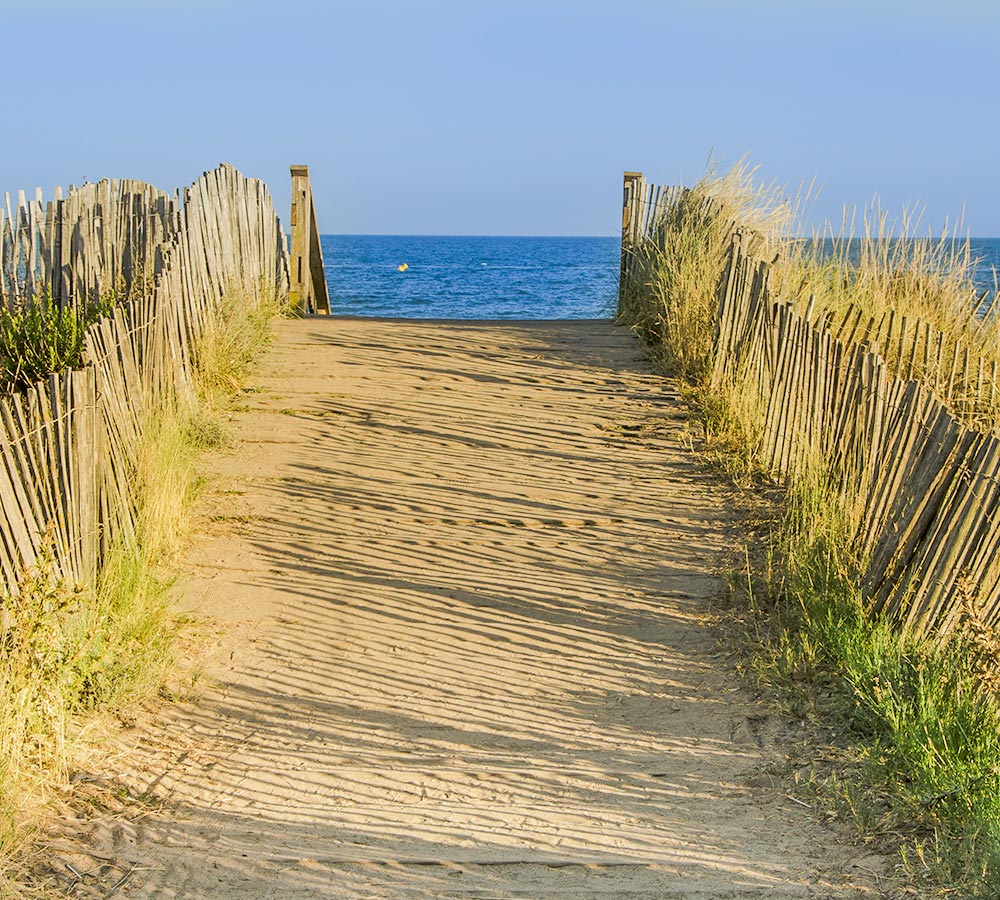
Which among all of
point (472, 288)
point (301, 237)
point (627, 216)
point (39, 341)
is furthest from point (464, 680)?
point (472, 288)

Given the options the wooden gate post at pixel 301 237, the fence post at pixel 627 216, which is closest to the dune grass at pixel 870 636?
the fence post at pixel 627 216

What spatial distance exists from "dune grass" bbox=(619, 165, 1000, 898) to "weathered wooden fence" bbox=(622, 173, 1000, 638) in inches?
3.1

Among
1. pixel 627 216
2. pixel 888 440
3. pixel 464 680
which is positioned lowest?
pixel 464 680

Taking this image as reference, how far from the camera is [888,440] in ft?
16.1

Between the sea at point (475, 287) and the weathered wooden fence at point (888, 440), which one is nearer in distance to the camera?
the weathered wooden fence at point (888, 440)

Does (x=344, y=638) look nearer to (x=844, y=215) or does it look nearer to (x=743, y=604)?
(x=743, y=604)

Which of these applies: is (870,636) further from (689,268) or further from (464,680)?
(689,268)

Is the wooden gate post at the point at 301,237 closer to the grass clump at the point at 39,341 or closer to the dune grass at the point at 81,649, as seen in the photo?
the grass clump at the point at 39,341

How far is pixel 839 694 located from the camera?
4.31m

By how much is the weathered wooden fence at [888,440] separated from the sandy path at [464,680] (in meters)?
0.67

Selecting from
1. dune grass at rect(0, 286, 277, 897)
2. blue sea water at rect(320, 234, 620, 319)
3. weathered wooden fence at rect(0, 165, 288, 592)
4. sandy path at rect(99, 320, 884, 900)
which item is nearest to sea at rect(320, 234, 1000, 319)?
blue sea water at rect(320, 234, 620, 319)

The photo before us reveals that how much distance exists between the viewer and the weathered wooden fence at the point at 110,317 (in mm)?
4137

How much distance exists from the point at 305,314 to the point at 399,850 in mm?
9676

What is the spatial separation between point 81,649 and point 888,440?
330cm
